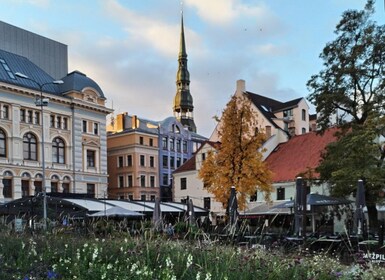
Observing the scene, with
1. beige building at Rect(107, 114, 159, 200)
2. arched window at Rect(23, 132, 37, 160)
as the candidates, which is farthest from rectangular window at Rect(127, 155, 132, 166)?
arched window at Rect(23, 132, 37, 160)

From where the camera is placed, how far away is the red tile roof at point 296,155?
131 ft

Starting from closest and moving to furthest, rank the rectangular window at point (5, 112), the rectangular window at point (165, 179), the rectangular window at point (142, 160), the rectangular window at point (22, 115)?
the rectangular window at point (5, 112), the rectangular window at point (22, 115), the rectangular window at point (142, 160), the rectangular window at point (165, 179)

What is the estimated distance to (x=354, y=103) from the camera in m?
24.5

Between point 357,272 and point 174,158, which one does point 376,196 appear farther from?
point 174,158

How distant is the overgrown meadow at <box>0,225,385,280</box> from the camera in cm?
589

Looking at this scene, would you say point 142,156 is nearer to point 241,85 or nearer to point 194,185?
point 194,185

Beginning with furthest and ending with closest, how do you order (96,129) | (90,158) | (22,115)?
(96,129) → (90,158) → (22,115)

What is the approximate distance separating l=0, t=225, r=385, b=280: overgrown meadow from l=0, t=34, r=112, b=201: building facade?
1305 inches

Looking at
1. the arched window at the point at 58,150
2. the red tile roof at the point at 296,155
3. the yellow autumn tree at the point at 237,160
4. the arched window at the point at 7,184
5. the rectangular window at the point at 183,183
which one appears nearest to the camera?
the yellow autumn tree at the point at 237,160

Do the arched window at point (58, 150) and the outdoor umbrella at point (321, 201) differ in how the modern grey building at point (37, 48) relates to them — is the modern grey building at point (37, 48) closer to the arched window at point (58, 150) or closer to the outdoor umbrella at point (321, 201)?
the arched window at point (58, 150)

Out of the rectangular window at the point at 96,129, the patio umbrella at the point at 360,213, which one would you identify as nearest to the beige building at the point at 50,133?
the rectangular window at the point at 96,129

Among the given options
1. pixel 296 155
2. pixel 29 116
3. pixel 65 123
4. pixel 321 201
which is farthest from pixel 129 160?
pixel 321 201

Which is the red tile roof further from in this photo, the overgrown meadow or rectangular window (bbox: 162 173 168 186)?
the overgrown meadow

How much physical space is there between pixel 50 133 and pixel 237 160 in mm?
25146
